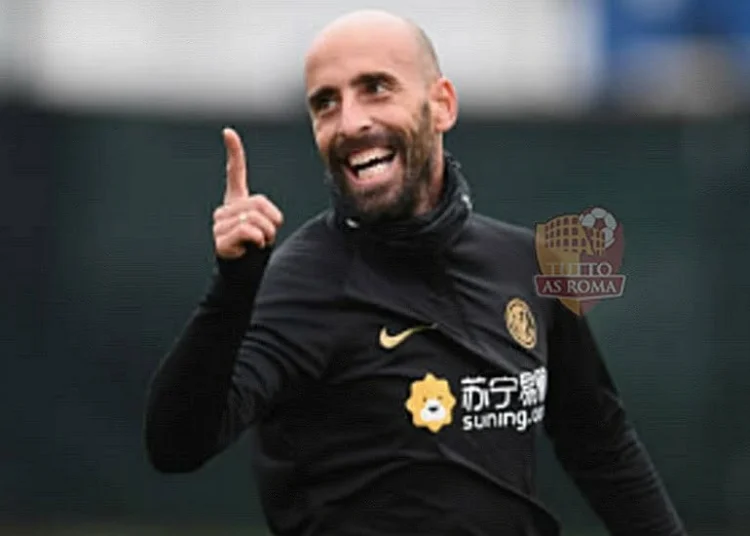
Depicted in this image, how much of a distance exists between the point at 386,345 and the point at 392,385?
0.08 metres

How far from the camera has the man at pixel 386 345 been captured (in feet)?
12.8

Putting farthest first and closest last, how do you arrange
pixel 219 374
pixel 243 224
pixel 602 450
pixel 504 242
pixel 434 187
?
pixel 602 450
pixel 504 242
pixel 434 187
pixel 219 374
pixel 243 224

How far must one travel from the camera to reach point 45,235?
360 inches

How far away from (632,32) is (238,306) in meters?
6.95

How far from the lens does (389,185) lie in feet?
13.1

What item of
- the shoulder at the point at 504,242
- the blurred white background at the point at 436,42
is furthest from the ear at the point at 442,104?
the blurred white background at the point at 436,42

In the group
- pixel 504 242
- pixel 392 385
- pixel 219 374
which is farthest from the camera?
pixel 504 242

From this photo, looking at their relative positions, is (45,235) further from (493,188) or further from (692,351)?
(692,351)

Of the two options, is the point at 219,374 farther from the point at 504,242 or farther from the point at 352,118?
the point at 504,242

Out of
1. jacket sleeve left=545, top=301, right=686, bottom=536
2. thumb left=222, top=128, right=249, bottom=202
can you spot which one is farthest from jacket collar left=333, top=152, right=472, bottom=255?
thumb left=222, top=128, right=249, bottom=202

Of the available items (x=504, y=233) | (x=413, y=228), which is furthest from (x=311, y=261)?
(x=504, y=233)

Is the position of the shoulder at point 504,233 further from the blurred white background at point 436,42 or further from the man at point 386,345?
the blurred white background at point 436,42

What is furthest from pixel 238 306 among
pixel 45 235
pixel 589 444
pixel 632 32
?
pixel 632 32

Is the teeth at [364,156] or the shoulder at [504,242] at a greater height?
the teeth at [364,156]
